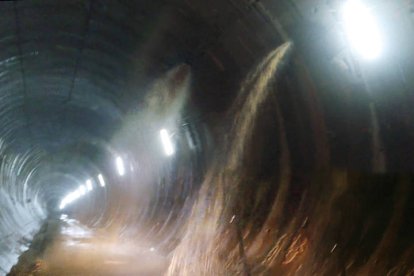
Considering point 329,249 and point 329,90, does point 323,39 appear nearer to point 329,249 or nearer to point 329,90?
point 329,90

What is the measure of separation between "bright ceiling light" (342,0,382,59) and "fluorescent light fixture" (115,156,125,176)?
9.96 m

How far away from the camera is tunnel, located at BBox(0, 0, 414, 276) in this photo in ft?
14.8

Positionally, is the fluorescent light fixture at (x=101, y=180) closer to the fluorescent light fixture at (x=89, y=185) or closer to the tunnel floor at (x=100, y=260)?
the fluorescent light fixture at (x=89, y=185)

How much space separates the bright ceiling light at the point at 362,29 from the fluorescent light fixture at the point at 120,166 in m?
9.96

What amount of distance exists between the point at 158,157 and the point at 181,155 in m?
1.40

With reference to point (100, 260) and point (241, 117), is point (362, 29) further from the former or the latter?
point (100, 260)

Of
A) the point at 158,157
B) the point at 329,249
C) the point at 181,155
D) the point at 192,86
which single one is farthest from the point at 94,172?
the point at 329,249

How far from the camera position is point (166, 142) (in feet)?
29.0

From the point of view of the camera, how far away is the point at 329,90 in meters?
4.82

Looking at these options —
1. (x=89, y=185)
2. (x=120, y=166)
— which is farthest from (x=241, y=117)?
(x=89, y=185)

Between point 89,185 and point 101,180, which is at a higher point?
point 89,185

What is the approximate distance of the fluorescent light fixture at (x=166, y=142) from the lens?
868 cm

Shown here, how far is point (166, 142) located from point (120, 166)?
543cm

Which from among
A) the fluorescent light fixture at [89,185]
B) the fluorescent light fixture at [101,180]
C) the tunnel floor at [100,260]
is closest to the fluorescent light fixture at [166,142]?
the tunnel floor at [100,260]
